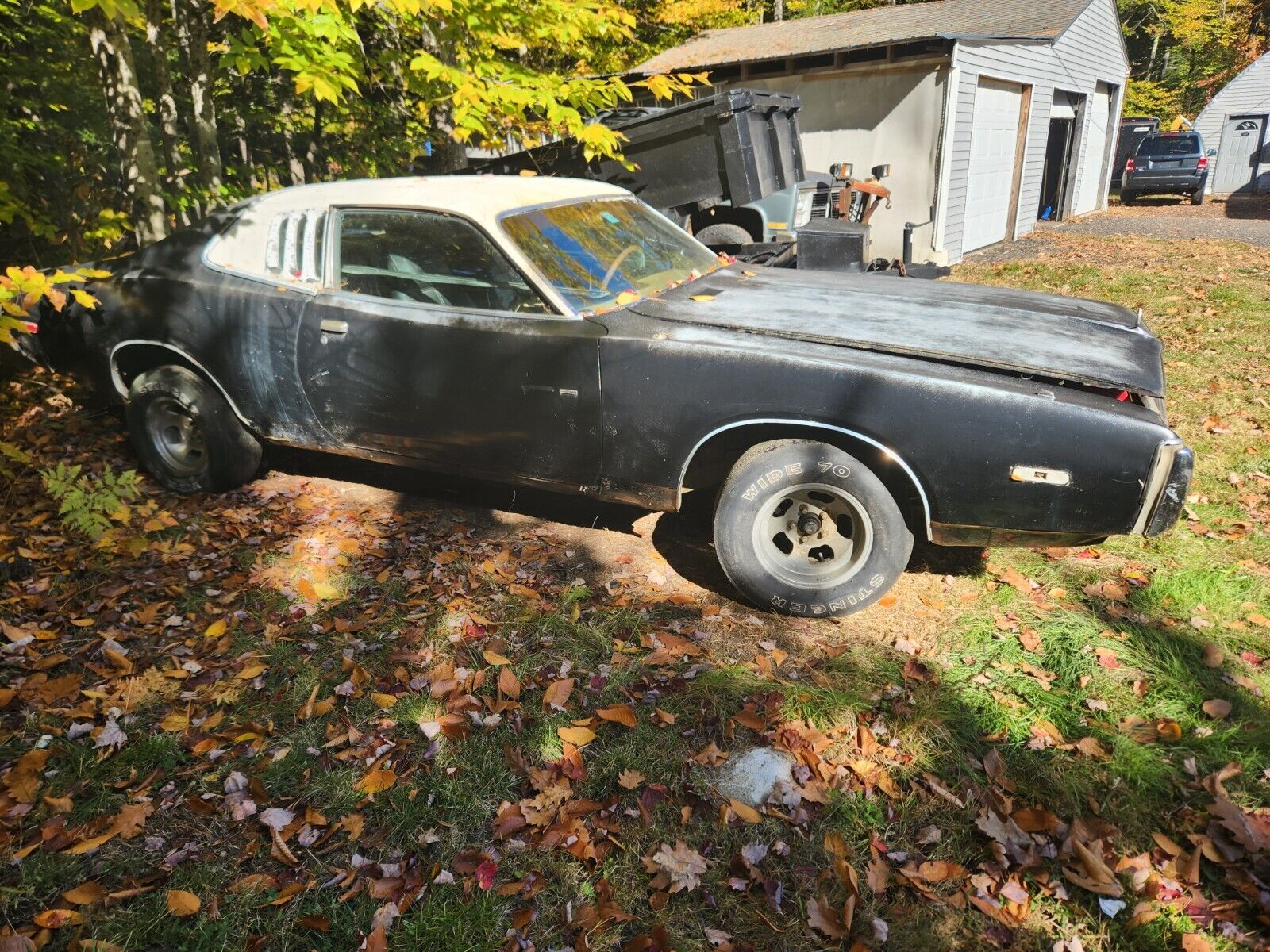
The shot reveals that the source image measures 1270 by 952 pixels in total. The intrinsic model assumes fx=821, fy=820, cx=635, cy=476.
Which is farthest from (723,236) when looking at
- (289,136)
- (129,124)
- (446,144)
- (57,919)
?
(57,919)

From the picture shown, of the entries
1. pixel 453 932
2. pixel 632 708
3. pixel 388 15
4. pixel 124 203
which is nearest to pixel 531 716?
pixel 632 708

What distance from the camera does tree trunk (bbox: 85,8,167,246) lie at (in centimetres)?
575

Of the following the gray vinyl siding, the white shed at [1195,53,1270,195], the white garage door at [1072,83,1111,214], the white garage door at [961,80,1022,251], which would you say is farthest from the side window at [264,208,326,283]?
the white shed at [1195,53,1270,195]

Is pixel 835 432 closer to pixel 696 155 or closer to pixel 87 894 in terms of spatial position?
pixel 87 894

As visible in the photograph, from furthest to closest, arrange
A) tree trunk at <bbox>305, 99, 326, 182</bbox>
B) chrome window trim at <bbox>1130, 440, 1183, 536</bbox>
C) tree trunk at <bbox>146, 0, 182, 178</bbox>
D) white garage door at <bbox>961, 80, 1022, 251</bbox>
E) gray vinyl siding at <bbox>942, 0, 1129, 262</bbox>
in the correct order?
1. white garage door at <bbox>961, 80, 1022, 251</bbox>
2. gray vinyl siding at <bbox>942, 0, 1129, 262</bbox>
3. tree trunk at <bbox>305, 99, 326, 182</bbox>
4. tree trunk at <bbox>146, 0, 182, 178</bbox>
5. chrome window trim at <bbox>1130, 440, 1183, 536</bbox>

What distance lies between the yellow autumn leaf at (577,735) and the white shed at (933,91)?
401 inches

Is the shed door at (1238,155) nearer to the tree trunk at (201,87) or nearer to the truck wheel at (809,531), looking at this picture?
the tree trunk at (201,87)

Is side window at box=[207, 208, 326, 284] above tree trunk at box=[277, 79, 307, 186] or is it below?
below

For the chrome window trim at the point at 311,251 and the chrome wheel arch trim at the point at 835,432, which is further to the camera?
the chrome window trim at the point at 311,251

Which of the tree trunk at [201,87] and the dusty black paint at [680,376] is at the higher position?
the tree trunk at [201,87]

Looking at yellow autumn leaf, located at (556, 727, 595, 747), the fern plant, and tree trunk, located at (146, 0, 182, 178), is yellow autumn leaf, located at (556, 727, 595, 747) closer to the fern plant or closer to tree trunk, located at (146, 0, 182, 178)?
the fern plant

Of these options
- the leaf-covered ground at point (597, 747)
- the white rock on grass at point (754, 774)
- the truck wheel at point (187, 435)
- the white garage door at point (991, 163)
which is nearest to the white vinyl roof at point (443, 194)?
the truck wheel at point (187, 435)

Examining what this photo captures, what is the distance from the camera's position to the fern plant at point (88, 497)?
4168 millimetres

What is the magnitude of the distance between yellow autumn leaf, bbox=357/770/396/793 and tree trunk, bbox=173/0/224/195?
20.0ft
